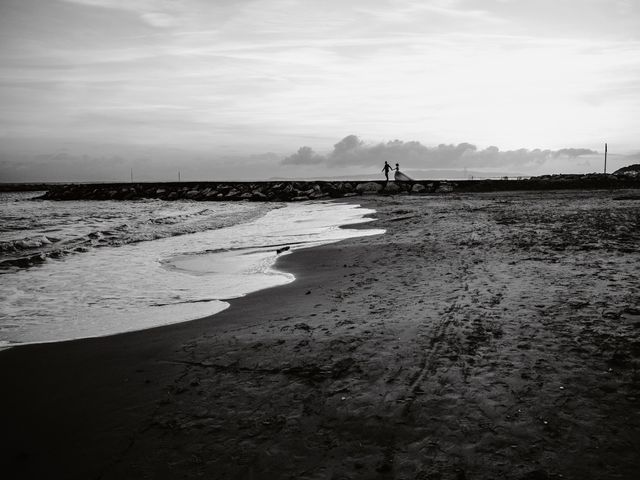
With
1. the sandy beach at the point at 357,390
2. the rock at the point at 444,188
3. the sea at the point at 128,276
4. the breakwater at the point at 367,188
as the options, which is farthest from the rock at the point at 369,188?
the sandy beach at the point at 357,390

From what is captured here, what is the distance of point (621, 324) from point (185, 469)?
4504 millimetres

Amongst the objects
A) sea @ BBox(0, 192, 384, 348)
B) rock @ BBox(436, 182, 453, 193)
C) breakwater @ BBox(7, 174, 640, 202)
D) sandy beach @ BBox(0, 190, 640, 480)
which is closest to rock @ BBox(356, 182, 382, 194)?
breakwater @ BBox(7, 174, 640, 202)

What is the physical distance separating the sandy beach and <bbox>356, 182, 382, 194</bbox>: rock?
3608cm

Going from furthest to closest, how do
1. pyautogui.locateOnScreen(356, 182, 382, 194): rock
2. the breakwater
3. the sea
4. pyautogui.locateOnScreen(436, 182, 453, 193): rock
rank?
1. pyautogui.locateOnScreen(356, 182, 382, 194): rock
2. pyautogui.locateOnScreen(436, 182, 453, 193): rock
3. the breakwater
4. the sea

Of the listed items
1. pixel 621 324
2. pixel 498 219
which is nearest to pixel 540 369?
pixel 621 324

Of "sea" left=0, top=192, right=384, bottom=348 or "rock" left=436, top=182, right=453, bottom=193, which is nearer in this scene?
"sea" left=0, top=192, right=384, bottom=348

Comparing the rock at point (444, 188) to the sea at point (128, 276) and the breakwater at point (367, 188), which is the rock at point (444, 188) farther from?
the sea at point (128, 276)

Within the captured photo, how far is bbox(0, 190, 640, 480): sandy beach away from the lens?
97.6 inches

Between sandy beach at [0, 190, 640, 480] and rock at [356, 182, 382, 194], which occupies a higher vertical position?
rock at [356, 182, 382, 194]

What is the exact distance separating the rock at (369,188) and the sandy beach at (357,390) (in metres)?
36.1

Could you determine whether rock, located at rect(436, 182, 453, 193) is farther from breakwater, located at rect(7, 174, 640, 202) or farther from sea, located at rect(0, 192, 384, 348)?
sea, located at rect(0, 192, 384, 348)

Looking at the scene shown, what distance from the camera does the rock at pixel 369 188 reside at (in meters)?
42.1

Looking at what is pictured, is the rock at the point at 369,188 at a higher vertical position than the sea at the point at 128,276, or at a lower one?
higher

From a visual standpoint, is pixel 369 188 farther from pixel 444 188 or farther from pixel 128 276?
pixel 128 276
